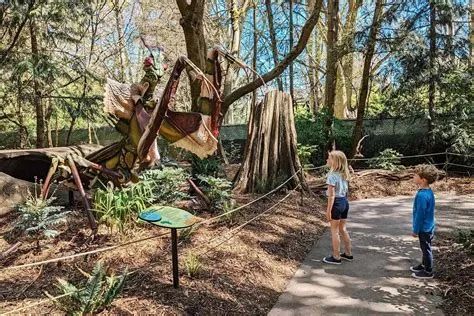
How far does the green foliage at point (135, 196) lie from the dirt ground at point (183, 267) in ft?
0.64

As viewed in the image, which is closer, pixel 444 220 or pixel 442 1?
pixel 444 220

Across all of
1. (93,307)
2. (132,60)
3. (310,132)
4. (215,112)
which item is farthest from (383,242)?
(132,60)

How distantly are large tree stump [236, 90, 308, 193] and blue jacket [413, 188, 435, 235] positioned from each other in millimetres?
3576

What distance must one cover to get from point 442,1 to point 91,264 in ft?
33.1

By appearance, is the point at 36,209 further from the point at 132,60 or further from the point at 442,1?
the point at 132,60

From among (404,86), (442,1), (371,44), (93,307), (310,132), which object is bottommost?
(93,307)

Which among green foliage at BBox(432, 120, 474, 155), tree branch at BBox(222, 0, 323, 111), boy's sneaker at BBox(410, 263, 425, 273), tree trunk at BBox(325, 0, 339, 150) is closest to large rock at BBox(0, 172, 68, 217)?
tree branch at BBox(222, 0, 323, 111)

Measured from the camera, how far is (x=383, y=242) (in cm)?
561

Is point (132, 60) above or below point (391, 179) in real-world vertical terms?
above

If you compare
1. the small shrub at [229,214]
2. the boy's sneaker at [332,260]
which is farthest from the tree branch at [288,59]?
the boy's sneaker at [332,260]

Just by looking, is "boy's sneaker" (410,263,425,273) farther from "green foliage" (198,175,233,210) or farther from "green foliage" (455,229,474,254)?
"green foliage" (198,175,233,210)

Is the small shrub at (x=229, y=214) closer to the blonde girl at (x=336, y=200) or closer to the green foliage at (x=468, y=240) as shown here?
the blonde girl at (x=336, y=200)

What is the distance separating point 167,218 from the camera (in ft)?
11.7

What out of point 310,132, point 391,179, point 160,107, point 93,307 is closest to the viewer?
point 93,307
